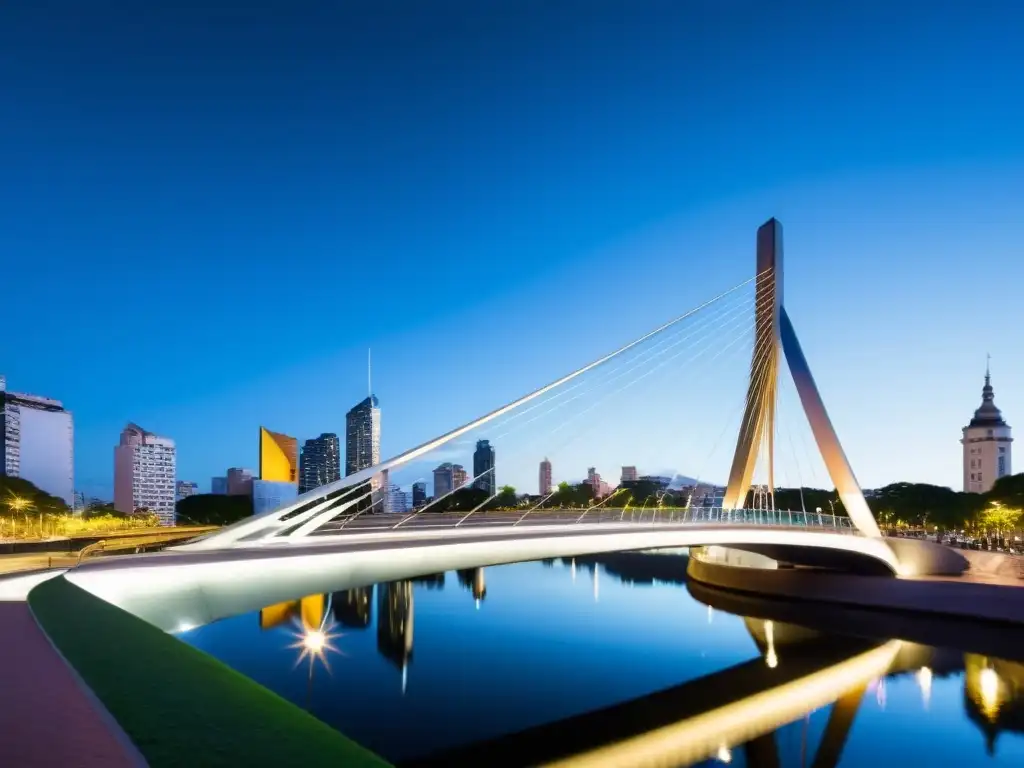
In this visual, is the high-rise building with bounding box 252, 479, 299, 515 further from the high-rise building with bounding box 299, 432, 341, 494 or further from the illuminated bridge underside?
the high-rise building with bounding box 299, 432, 341, 494

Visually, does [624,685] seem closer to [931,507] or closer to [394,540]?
[394,540]

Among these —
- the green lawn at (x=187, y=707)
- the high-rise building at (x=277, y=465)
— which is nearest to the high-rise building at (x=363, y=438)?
the high-rise building at (x=277, y=465)

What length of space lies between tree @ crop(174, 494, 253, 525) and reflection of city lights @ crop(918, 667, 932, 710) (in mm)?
38263

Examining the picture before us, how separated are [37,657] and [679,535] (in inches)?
468

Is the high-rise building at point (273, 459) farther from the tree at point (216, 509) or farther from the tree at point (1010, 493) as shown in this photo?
the tree at point (1010, 493)

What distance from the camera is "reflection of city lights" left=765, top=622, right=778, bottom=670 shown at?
17531 millimetres

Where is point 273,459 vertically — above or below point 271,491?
above

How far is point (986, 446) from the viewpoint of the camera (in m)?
89.1

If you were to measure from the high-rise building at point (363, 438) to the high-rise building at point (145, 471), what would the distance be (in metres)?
71.4

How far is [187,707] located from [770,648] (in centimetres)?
1819

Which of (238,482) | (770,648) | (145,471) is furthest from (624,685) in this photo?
(145,471)

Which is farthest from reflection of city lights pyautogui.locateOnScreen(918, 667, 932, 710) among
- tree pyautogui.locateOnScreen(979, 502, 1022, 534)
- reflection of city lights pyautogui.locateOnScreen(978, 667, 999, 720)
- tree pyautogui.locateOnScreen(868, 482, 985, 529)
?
tree pyautogui.locateOnScreen(868, 482, 985, 529)

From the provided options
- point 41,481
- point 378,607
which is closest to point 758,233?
point 378,607

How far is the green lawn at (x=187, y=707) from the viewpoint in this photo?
3193 mm
